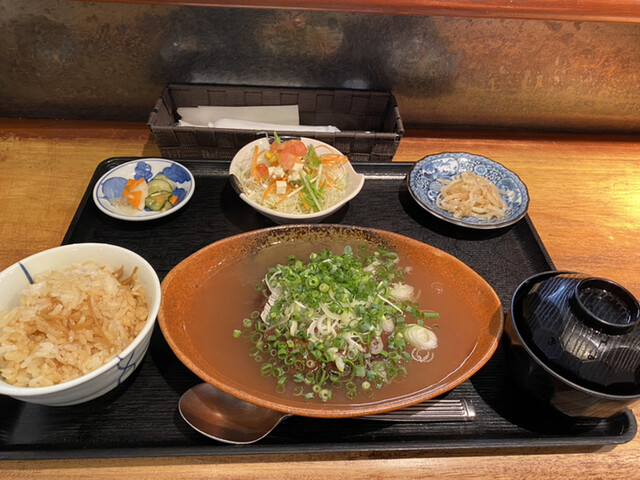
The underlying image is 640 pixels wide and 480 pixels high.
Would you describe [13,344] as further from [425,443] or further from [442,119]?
[442,119]

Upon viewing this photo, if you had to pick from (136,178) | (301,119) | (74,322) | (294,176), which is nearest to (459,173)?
(294,176)

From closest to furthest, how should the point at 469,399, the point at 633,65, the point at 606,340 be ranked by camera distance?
the point at 606,340
the point at 469,399
the point at 633,65

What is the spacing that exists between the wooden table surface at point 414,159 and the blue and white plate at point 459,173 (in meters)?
0.20

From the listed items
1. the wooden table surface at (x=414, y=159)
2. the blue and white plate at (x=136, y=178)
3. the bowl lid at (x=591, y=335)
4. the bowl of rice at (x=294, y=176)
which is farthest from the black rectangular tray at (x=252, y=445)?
the bowl of rice at (x=294, y=176)

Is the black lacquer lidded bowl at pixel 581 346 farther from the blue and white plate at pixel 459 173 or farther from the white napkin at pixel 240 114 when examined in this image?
the white napkin at pixel 240 114

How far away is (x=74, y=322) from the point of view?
125cm

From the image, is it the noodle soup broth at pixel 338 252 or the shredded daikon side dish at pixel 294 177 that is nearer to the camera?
the noodle soup broth at pixel 338 252

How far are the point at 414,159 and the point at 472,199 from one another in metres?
0.55

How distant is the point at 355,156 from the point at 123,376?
1.47m

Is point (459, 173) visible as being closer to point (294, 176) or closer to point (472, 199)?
point (472, 199)

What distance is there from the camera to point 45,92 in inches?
94.3

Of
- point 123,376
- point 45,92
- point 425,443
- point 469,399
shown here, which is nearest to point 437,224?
point 469,399

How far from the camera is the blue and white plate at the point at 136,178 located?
5.97 ft

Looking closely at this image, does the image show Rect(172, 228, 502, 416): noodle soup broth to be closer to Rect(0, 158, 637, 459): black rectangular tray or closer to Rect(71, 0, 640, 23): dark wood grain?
Rect(0, 158, 637, 459): black rectangular tray
